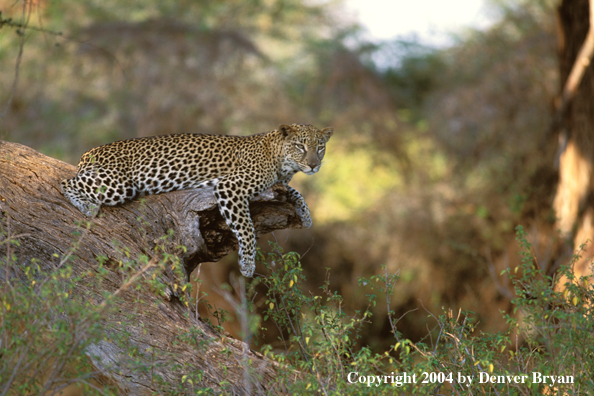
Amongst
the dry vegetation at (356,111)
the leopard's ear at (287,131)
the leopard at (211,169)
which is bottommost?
the dry vegetation at (356,111)

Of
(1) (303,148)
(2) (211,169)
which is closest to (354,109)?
(1) (303,148)

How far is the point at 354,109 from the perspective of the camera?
26.5m

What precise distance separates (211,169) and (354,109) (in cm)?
1794

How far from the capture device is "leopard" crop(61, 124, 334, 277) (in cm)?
855

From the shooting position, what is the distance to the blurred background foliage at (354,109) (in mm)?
20047

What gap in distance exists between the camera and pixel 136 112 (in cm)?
2488

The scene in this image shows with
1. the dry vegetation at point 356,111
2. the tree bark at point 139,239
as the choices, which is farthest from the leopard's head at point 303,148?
the dry vegetation at point 356,111

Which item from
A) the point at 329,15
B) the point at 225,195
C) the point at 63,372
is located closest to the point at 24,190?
the point at 225,195

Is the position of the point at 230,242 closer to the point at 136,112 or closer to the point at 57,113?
the point at 136,112

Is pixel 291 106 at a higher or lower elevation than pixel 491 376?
lower

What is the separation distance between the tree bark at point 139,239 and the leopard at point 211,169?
170mm

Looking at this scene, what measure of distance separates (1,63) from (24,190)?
1686cm

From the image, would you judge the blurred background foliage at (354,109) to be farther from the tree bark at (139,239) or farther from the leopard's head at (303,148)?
the tree bark at (139,239)

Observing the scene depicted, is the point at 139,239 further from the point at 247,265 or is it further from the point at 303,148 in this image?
the point at 303,148
